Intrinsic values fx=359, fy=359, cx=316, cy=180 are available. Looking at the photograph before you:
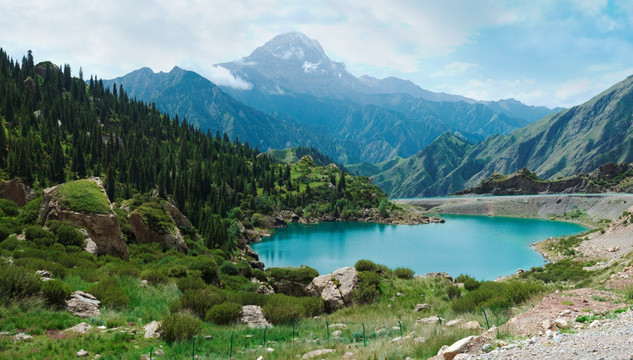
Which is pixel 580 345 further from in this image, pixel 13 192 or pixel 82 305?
pixel 13 192

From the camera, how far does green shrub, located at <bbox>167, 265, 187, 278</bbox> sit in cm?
2448

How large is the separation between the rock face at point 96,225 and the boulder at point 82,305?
1188 cm

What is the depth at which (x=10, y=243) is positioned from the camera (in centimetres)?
2109

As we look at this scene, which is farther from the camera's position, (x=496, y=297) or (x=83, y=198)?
(x=83, y=198)

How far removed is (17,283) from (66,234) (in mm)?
12136

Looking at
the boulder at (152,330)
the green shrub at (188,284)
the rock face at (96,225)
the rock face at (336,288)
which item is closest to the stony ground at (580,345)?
the boulder at (152,330)

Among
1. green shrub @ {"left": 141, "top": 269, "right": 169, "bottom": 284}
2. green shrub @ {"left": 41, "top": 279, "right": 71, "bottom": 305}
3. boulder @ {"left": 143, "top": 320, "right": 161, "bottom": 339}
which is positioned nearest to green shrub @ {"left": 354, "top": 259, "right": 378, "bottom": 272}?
green shrub @ {"left": 141, "top": 269, "right": 169, "bottom": 284}

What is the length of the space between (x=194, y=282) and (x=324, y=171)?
564 feet

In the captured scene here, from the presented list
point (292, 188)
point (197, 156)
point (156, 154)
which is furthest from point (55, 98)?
point (292, 188)

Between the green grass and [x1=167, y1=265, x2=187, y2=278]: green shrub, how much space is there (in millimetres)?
7376

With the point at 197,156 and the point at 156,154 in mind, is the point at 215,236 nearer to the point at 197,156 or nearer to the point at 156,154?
the point at 156,154

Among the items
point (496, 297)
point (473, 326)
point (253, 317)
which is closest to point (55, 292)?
point (253, 317)

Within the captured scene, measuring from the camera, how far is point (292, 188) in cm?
15950

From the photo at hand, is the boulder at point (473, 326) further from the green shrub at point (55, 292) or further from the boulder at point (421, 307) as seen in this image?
the green shrub at point (55, 292)
